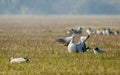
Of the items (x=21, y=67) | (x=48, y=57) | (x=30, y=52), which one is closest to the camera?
(x=21, y=67)

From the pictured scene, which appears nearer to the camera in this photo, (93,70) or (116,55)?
(93,70)

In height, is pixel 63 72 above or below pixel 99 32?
above

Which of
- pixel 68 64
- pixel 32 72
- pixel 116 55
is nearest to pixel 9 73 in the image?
pixel 32 72

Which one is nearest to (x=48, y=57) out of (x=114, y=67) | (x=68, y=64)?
(x=68, y=64)

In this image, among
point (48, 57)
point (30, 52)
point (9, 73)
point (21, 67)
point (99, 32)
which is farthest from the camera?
point (99, 32)

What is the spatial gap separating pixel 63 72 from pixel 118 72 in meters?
2.36

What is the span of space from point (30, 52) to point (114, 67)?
789 cm

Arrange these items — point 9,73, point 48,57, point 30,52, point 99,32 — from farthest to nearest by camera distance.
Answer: point 99,32 < point 30,52 < point 48,57 < point 9,73

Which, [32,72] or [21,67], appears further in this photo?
[21,67]

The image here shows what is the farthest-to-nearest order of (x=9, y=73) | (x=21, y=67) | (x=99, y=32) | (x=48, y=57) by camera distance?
1. (x=99, y=32)
2. (x=48, y=57)
3. (x=21, y=67)
4. (x=9, y=73)

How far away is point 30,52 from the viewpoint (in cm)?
2767

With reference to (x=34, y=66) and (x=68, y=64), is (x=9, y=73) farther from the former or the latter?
(x=68, y=64)

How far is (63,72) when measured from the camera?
1959 centimetres

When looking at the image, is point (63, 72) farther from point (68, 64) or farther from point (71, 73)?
point (68, 64)
